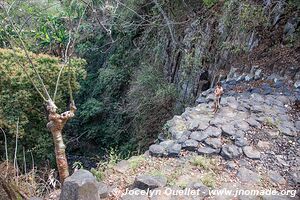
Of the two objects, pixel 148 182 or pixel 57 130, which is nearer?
pixel 148 182

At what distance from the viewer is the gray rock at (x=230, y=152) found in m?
3.52

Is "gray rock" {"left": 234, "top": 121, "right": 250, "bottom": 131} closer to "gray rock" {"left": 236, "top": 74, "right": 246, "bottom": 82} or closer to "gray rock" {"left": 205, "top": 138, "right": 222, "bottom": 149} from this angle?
"gray rock" {"left": 205, "top": 138, "right": 222, "bottom": 149}

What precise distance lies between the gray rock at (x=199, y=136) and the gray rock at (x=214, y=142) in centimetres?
7

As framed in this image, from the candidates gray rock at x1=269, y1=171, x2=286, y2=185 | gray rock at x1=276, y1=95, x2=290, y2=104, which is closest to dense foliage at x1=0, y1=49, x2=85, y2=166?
gray rock at x1=276, y1=95, x2=290, y2=104

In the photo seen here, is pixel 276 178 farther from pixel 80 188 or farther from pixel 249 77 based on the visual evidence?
pixel 249 77

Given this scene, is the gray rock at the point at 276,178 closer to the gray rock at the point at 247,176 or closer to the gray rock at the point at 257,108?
the gray rock at the point at 247,176

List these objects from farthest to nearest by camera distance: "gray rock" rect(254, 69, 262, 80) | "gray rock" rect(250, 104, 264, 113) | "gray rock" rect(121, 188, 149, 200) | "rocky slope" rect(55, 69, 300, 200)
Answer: "gray rock" rect(254, 69, 262, 80) < "gray rock" rect(250, 104, 264, 113) < "rocky slope" rect(55, 69, 300, 200) < "gray rock" rect(121, 188, 149, 200)

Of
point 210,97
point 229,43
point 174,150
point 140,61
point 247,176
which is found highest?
point 229,43

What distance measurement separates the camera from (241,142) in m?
3.74

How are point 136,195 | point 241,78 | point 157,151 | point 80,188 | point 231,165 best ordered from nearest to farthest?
point 80,188
point 136,195
point 231,165
point 157,151
point 241,78

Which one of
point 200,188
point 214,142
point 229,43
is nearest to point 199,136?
point 214,142

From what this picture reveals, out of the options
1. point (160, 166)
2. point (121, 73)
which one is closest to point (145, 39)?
point (121, 73)

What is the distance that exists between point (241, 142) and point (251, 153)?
0.70 feet

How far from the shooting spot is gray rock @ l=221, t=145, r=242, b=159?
3.52 metres
